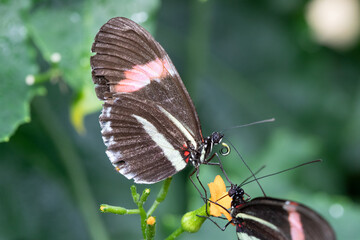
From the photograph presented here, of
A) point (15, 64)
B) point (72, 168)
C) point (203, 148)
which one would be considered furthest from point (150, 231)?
point (72, 168)

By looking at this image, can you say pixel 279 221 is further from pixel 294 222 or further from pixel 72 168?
pixel 72 168

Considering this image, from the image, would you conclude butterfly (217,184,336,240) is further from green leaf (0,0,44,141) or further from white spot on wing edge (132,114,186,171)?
green leaf (0,0,44,141)

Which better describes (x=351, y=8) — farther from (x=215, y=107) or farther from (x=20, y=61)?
(x=20, y=61)

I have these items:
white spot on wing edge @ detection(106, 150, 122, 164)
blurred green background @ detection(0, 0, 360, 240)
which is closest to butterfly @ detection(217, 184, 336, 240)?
white spot on wing edge @ detection(106, 150, 122, 164)

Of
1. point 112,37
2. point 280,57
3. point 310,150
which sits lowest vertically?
point 310,150

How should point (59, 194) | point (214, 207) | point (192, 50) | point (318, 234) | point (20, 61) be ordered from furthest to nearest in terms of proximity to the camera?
point (192, 50) → point (59, 194) → point (20, 61) → point (214, 207) → point (318, 234)

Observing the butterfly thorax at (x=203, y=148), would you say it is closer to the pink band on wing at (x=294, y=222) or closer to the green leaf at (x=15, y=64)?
the pink band on wing at (x=294, y=222)

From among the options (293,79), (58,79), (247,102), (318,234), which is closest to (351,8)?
(293,79)

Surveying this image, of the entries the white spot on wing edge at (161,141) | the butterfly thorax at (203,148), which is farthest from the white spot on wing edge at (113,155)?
the butterfly thorax at (203,148)
